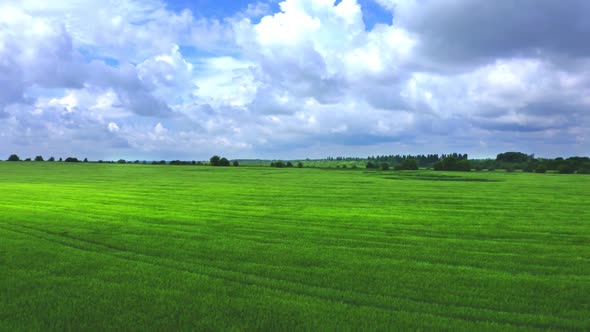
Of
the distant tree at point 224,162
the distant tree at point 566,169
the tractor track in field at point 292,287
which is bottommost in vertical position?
the tractor track in field at point 292,287

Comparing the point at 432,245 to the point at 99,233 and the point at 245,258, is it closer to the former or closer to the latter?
the point at 245,258

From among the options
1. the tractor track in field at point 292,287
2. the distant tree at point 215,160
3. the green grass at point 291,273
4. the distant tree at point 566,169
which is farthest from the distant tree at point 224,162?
the tractor track in field at point 292,287

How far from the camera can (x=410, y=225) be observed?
1784 centimetres

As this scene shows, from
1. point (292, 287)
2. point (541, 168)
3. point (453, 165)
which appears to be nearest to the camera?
point (292, 287)

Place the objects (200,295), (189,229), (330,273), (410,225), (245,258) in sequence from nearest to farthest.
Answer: (200,295), (330,273), (245,258), (189,229), (410,225)

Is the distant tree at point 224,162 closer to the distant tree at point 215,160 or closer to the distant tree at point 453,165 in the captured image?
the distant tree at point 215,160

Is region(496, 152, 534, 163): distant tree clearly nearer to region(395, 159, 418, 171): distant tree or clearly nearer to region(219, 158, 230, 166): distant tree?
region(395, 159, 418, 171): distant tree

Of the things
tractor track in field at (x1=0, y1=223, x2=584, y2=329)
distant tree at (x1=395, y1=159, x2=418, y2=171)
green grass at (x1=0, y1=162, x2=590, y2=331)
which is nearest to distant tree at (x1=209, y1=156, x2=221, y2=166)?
distant tree at (x1=395, y1=159, x2=418, y2=171)

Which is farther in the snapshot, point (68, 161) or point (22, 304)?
point (68, 161)

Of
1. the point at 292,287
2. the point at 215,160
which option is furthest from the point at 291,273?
the point at 215,160

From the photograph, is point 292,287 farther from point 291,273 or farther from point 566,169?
point 566,169

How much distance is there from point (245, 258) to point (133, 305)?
4120 mm

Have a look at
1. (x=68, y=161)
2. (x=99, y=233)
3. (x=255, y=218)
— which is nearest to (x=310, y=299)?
(x=99, y=233)

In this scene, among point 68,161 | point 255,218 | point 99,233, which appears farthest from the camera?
point 68,161
